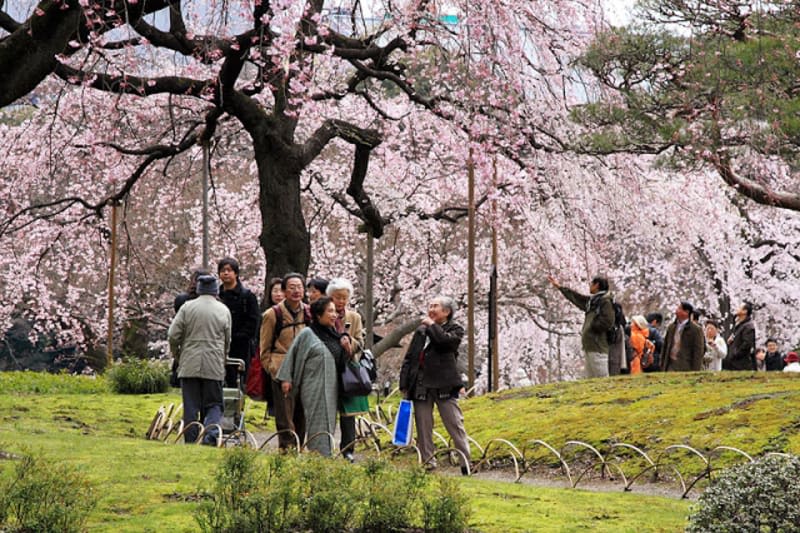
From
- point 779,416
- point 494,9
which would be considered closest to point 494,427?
point 779,416

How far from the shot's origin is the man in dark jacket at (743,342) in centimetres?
1719

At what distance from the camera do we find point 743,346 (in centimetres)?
1745

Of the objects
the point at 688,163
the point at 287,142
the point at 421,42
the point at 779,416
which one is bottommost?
the point at 779,416

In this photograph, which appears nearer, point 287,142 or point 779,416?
point 779,416

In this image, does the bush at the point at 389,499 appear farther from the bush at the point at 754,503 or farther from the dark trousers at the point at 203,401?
the dark trousers at the point at 203,401

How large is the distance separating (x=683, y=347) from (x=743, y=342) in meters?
1.09

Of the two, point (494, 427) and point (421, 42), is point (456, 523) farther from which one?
point (421, 42)

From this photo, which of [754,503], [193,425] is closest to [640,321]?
[193,425]

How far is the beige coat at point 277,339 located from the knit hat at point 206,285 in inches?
24.4

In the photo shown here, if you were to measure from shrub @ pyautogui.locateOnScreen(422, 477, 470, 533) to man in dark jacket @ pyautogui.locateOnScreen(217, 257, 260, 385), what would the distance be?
5.59m

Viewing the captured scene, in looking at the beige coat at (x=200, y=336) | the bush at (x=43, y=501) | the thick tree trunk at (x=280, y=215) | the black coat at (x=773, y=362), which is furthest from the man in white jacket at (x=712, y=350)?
the bush at (x=43, y=501)

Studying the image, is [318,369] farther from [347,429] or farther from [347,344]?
[347,429]

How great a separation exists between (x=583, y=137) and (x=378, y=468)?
709cm

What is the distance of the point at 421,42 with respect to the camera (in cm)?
1456
